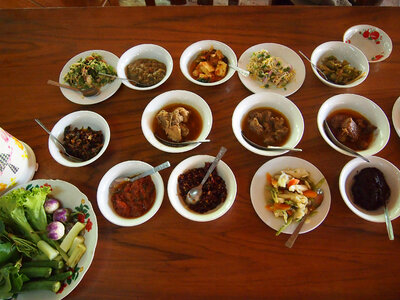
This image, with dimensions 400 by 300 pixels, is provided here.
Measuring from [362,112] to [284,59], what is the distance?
70 cm

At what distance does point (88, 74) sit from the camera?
2.05m

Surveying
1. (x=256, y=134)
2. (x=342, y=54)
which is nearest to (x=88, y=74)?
(x=256, y=134)

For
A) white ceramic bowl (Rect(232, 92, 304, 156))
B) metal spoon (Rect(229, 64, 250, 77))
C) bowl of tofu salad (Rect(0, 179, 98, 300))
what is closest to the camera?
bowl of tofu salad (Rect(0, 179, 98, 300))

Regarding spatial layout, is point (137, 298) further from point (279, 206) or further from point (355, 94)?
point (355, 94)

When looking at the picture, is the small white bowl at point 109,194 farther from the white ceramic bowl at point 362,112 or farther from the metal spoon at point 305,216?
the white ceramic bowl at point 362,112

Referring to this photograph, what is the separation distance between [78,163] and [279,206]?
1296 millimetres

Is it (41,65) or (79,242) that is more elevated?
(41,65)

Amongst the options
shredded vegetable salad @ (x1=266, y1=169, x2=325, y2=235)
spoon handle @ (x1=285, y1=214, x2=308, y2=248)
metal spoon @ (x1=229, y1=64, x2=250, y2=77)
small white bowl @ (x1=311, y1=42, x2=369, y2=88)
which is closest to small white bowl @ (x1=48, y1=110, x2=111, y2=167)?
metal spoon @ (x1=229, y1=64, x2=250, y2=77)

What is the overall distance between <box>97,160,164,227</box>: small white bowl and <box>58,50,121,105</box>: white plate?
628 millimetres

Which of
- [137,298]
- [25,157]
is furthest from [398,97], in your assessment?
[25,157]

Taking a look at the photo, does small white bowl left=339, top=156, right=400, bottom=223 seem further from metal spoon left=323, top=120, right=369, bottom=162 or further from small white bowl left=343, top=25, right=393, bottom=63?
small white bowl left=343, top=25, right=393, bottom=63

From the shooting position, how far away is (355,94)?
6.35 feet

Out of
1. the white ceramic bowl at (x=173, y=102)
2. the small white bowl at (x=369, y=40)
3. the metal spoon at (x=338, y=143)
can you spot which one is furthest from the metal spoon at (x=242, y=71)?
the small white bowl at (x=369, y=40)

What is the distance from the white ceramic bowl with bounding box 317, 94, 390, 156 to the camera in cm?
174
